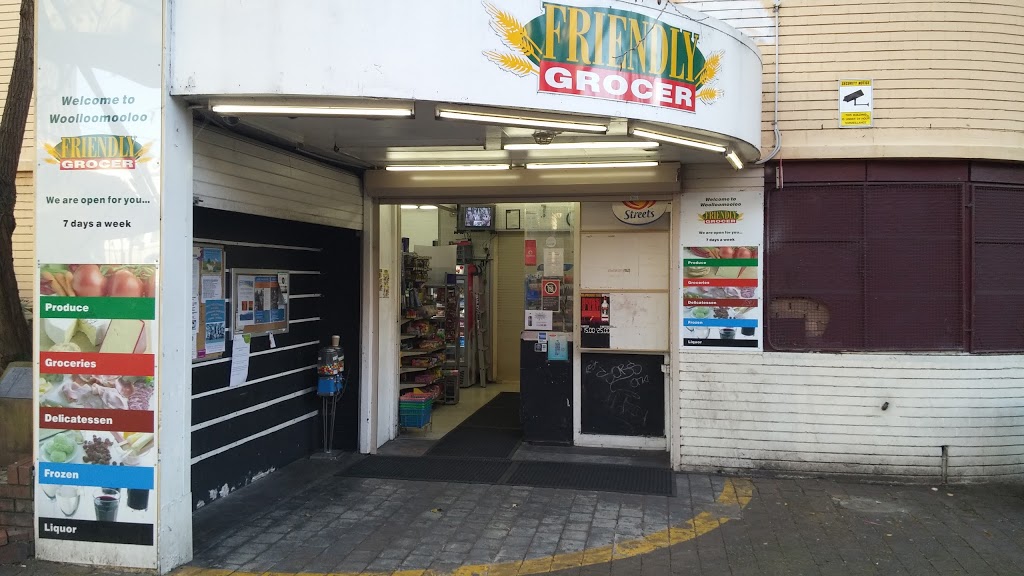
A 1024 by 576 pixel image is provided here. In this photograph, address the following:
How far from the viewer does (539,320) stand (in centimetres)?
849

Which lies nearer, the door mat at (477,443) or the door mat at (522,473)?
the door mat at (522,473)

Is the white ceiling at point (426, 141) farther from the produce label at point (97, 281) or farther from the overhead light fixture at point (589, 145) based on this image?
the produce label at point (97, 281)

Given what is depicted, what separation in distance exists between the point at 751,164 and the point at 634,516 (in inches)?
141

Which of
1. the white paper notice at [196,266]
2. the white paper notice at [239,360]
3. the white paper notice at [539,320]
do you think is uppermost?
the white paper notice at [196,266]

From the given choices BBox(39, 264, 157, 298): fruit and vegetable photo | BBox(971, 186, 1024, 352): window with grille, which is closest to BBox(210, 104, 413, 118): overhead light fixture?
BBox(39, 264, 157, 298): fruit and vegetable photo

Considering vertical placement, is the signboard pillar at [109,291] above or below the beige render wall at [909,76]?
below

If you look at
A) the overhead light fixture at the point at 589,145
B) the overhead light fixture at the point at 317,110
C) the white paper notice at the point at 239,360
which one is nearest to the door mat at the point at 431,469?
the white paper notice at the point at 239,360

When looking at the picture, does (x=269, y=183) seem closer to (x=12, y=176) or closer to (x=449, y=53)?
(x=12, y=176)

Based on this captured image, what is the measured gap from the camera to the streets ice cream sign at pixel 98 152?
4.86m

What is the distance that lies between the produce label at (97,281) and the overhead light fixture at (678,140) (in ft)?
11.1

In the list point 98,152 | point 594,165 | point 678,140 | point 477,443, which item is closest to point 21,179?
point 98,152

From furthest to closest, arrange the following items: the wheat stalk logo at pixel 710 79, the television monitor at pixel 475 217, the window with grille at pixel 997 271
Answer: the television monitor at pixel 475 217 → the window with grille at pixel 997 271 → the wheat stalk logo at pixel 710 79

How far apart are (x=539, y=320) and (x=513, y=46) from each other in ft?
13.2

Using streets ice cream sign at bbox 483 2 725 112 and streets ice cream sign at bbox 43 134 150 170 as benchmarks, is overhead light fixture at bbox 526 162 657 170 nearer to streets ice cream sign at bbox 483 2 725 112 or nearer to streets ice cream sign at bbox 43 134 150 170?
streets ice cream sign at bbox 483 2 725 112
